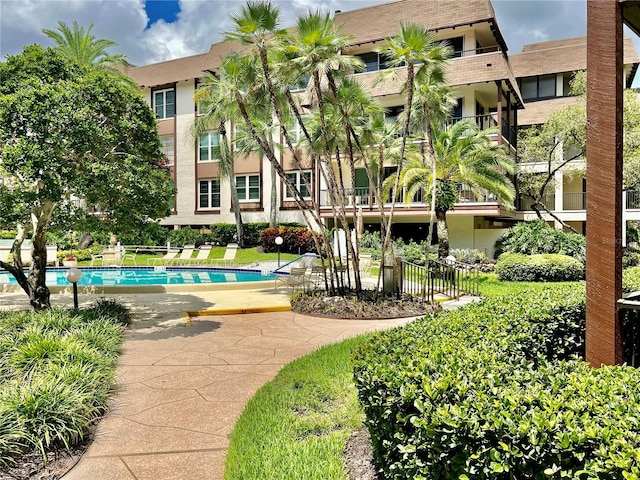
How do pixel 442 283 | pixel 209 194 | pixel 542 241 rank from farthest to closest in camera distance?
pixel 209 194 < pixel 542 241 < pixel 442 283

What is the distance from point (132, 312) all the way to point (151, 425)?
22.9ft

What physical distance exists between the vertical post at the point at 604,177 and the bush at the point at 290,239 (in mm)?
22559

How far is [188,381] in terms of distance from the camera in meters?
6.24

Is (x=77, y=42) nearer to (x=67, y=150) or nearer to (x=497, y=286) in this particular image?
(x=67, y=150)

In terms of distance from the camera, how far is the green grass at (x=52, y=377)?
4293 mm

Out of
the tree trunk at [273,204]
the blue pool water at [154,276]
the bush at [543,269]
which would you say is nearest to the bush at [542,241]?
the bush at [543,269]

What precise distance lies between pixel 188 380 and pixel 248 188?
26.0m

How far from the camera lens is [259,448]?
417 centimetres

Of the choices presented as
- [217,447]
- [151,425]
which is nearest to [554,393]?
[217,447]

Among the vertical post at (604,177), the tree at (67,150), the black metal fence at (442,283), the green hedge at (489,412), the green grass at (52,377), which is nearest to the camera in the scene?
the green hedge at (489,412)

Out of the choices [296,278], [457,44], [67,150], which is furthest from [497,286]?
[457,44]

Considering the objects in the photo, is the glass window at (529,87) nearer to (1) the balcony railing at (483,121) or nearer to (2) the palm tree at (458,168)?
(1) the balcony railing at (483,121)

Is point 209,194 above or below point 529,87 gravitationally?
below

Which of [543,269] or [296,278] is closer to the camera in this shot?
[296,278]
